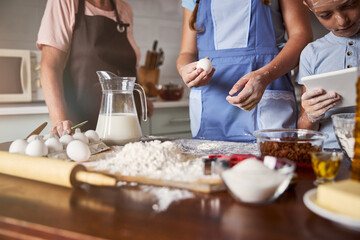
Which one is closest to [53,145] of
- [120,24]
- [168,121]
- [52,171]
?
[52,171]

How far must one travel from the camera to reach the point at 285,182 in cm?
63

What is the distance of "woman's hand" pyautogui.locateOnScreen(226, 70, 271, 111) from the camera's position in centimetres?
116

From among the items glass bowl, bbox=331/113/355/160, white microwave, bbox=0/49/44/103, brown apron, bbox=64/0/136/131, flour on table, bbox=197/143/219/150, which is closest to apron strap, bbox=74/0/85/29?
brown apron, bbox=64/0/136/131

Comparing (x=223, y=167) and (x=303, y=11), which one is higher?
(x=303, y=11)

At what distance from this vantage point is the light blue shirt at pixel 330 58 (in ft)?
4.35

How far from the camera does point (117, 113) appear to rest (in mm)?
1188

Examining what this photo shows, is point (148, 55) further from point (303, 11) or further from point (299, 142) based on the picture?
point (299, 142)

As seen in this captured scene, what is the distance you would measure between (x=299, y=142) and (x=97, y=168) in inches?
19.1

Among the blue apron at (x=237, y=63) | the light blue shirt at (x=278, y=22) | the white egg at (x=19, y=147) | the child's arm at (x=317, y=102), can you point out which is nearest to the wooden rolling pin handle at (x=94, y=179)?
the white egg at (x=19, y=147)

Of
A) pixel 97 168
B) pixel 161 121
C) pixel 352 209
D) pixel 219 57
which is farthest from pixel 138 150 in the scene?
pixel 161 121

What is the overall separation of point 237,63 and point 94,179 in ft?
3.10

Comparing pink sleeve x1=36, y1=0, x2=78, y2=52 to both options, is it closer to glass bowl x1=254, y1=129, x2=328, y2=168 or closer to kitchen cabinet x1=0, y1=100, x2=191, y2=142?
kitchen cabinet x1=0, y1=100, x2=191, y2=142

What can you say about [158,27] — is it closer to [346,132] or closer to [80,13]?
[80,13]

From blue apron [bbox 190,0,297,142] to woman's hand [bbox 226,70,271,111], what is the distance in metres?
0.26
